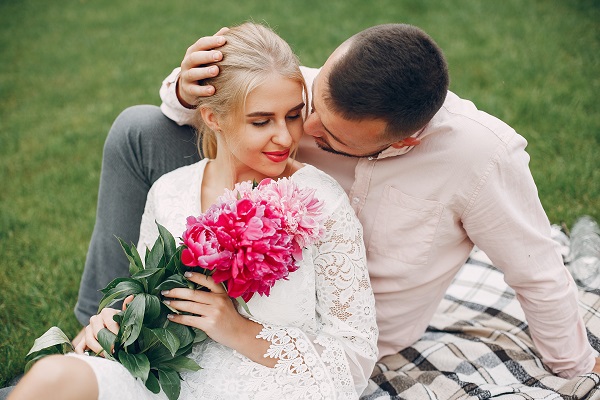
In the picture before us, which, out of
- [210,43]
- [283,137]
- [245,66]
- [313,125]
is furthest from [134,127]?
[313,125]

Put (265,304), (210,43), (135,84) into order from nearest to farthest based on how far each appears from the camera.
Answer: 1. (265,304)
2. (210,43)
3. (135,84)

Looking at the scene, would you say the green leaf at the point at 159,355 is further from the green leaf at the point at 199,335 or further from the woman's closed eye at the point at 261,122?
the woman's closed eye at the point at 261,122

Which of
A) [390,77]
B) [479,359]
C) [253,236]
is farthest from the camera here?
[479,359]

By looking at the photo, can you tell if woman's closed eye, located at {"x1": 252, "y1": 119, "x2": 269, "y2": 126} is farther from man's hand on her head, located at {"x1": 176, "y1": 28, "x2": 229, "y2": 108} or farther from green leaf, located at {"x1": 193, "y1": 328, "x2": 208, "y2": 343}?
green leaf, located at {"x1": 193, "y1": 328, "x2": 208, "y2": 343}

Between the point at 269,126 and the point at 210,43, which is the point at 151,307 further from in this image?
the point at 210,43

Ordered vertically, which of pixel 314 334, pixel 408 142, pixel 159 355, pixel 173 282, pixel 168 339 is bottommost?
pixel 314 334

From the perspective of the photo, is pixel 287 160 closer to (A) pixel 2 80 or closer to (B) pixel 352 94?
(B) pixel 352 94

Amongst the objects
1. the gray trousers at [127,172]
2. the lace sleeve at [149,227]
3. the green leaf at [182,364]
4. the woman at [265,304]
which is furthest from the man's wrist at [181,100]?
the green leaf at [182,364]

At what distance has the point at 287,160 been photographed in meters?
2.89

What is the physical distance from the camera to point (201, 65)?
2.89m

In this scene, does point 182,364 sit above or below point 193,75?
below

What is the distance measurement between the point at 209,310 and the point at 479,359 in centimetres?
157

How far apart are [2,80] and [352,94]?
6.10 m

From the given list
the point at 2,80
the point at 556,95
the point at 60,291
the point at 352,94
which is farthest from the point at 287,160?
the point at 2,80
